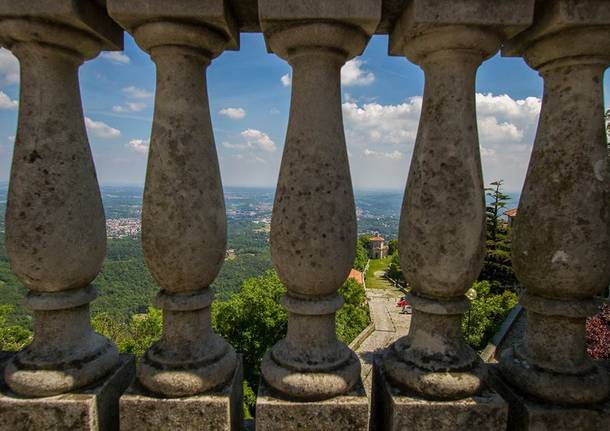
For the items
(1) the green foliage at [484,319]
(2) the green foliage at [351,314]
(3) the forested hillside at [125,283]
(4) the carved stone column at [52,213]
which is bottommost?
(3) the forested hillside at [125,283]

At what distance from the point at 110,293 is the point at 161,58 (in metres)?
109

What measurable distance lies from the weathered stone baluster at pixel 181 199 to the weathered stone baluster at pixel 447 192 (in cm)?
132

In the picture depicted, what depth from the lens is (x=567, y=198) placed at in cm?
256

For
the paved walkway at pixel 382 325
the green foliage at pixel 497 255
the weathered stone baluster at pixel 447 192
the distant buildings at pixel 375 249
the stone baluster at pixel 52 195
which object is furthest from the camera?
the distant buildings at pixel 375 249

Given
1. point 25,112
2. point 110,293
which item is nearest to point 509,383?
point 25,112

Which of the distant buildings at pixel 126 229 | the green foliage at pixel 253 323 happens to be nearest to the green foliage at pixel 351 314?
the green foliage at pixel 253 323

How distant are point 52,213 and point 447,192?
2.67 metres

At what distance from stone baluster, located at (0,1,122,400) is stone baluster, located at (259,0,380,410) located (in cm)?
134

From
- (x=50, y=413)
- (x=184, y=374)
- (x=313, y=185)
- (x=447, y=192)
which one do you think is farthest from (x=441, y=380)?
(x=50, y=413)

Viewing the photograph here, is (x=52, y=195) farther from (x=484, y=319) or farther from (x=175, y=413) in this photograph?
(x=484, y=319)

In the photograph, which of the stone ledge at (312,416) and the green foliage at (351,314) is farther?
the green foliage at (351,314)

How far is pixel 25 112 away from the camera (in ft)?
8.73

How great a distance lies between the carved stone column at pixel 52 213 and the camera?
259 centimetres

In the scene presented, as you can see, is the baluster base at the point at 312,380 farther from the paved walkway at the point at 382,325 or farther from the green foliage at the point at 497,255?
the green foliage at the point at 497,255
